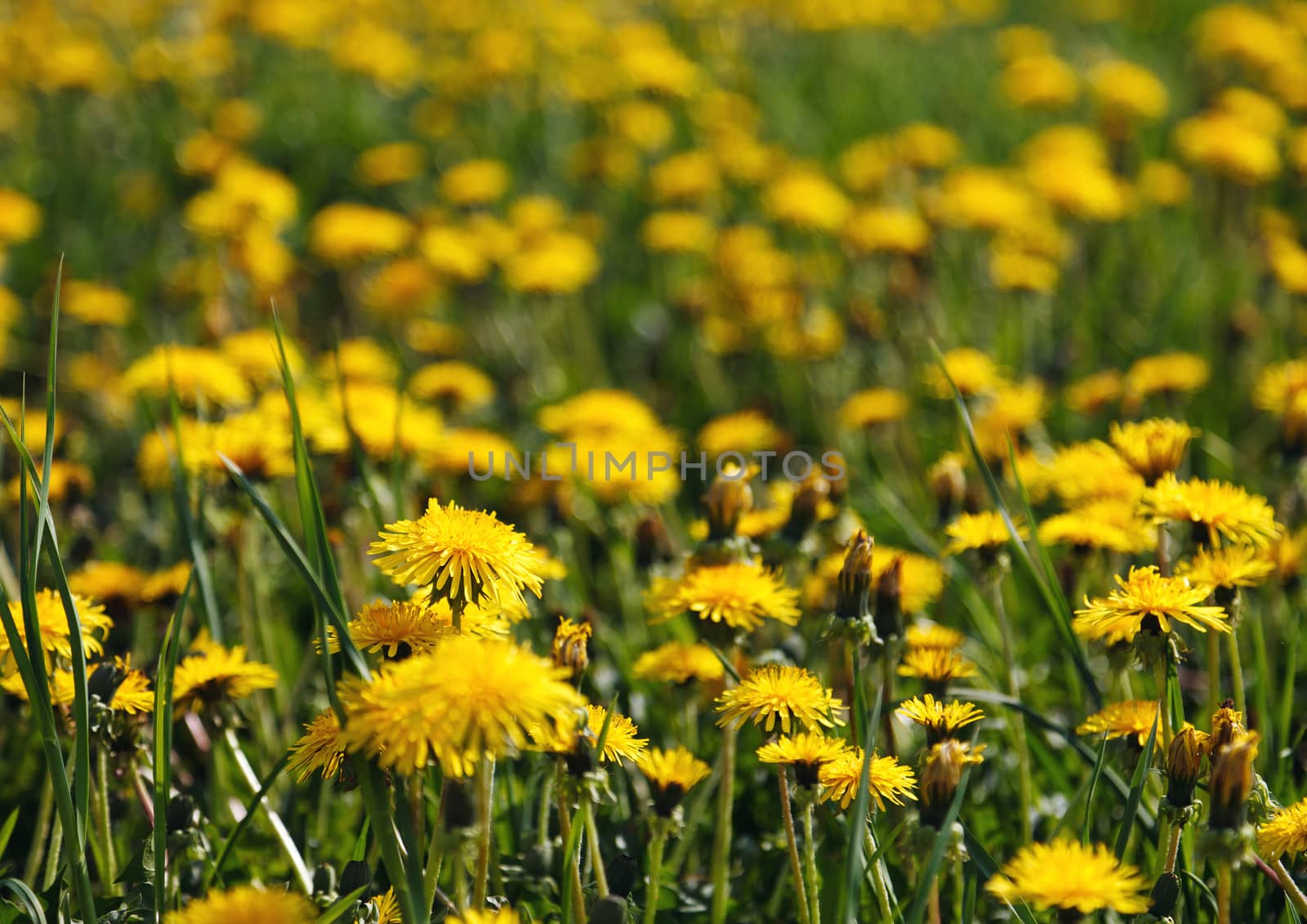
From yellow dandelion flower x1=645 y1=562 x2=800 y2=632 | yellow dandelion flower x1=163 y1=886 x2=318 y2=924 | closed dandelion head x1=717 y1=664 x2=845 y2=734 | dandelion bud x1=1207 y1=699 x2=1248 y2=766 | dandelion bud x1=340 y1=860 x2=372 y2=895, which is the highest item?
yellow dandelion flower x1=645 y1=562 x2=800 y2=632

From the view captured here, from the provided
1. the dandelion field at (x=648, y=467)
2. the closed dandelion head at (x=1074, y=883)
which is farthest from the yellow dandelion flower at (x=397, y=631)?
the closed dandelion head at (x=1074, y=883)

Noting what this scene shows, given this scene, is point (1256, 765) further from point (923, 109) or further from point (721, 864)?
point (923, 109)

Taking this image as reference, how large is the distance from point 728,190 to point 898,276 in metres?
1.34

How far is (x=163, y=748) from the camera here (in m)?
1.60

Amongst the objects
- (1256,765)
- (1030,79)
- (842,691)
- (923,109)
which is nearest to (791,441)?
(842,691)

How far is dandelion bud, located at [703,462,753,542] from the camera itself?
2.01 metres

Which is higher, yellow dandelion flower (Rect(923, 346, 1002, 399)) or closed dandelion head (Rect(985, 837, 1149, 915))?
yellow dandelion flower (Rect(923, 346, 1002, 399))

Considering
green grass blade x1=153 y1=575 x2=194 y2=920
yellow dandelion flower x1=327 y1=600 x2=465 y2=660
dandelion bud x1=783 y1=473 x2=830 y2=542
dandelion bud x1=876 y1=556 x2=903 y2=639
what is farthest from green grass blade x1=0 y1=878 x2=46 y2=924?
dandelion bud x1=783 y1=473 x2=830 y2=542

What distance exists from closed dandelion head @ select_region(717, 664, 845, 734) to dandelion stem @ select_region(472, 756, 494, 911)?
14.0 inches

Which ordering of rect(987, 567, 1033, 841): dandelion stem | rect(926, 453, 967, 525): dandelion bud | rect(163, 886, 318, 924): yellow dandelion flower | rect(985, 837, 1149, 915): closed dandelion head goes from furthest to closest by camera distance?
rect(926, 453, 967, 525): dandelion bud → rect(987, 567, 1033, 841): dandelion stem → rect(985, 837, 1149, 915): closed dandelion head → rect(163, 886, 318, 924): yellow dandelion flower

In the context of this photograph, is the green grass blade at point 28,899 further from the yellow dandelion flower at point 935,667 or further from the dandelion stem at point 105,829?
the yellow dandelion flower at point 935,667

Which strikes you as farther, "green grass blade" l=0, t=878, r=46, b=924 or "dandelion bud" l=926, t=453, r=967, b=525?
"dandelion bud" l=926, t=453, r=967, b=525

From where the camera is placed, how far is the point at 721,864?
184 centimetres

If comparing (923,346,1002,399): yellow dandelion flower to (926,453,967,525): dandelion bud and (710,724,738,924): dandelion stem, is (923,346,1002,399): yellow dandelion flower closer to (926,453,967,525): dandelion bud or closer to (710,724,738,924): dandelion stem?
(926,453,967,525): dandelion bud
